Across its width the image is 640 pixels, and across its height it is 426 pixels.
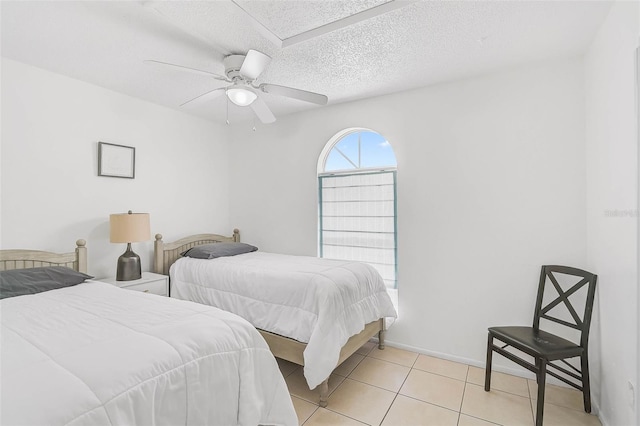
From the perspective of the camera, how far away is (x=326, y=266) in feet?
9.50

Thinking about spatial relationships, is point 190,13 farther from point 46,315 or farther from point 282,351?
point 282,351

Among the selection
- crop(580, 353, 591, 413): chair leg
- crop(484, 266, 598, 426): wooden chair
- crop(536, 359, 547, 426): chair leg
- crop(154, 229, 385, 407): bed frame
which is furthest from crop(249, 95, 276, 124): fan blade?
crop(580, 353, 591, 413): chair leg

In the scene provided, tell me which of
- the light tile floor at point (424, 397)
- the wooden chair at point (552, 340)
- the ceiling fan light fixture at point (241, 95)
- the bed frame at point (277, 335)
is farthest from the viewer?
the bed frame at point (277, 335)

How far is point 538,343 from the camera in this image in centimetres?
211

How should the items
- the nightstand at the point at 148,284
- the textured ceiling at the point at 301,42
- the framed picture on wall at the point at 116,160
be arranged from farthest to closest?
1. the framed picture on wall at the point at 116,160
2. the nightstand at the point at 148,284
3. the textured ceiling at the point at 301,42

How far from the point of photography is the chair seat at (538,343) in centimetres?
198

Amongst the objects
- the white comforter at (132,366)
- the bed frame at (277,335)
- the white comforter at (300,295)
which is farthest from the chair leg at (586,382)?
the white comforter at (132,366)

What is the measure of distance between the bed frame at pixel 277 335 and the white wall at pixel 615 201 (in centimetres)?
165

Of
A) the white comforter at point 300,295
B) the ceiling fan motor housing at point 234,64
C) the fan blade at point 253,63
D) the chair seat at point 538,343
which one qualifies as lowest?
the chair seat at point 538,343

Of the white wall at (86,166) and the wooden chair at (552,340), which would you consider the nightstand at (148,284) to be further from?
the wooden chair at (552,340)

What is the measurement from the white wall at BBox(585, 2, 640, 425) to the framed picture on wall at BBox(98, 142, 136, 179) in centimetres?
404

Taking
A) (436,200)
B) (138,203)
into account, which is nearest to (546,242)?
(436,200)

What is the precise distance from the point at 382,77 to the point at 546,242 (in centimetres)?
200

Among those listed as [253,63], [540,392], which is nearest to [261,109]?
[253,63]
